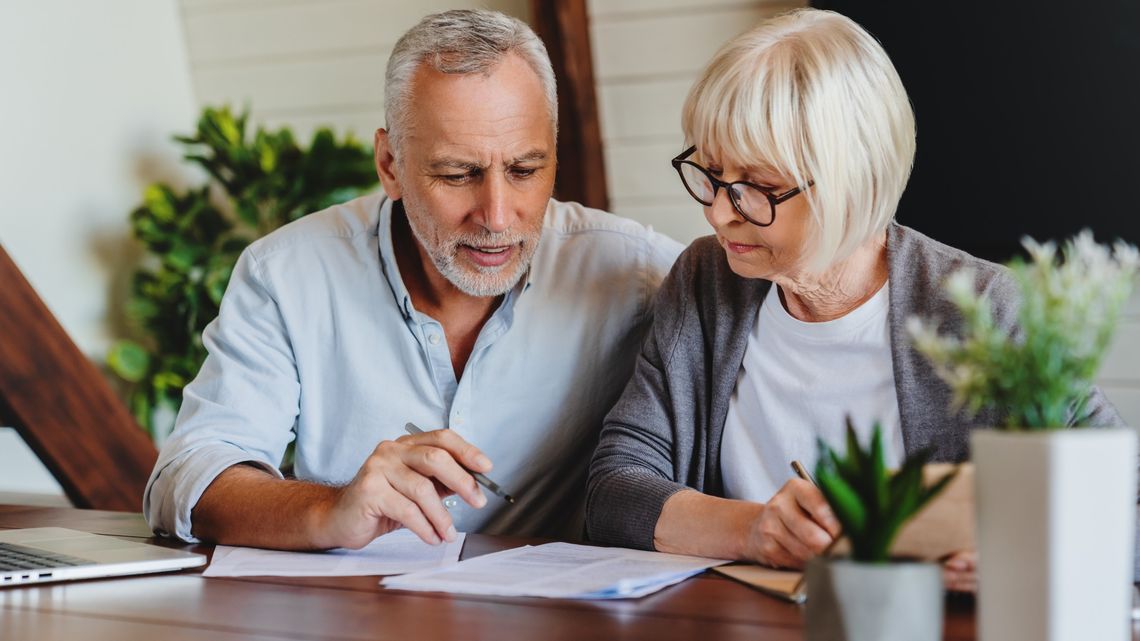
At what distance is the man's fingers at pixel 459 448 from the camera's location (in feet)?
4.69

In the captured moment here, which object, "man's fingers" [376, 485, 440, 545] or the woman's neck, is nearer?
"man's fingers" [376, 485, 440, 545]

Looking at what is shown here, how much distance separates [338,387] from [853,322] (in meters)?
0.84

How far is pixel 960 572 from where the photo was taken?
45.3 inches

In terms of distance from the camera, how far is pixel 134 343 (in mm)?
3734

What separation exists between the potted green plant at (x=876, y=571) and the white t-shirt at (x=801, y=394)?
2.33 feet

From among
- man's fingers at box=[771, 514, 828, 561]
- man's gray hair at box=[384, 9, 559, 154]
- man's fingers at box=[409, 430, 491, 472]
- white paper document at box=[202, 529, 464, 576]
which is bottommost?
white paper document at box=[202, 529, 464, 576]

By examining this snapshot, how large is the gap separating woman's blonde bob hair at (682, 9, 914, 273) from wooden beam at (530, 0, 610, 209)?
5.21 ft

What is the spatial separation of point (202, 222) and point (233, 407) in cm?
202

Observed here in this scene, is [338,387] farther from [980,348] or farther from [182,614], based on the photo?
[980,348]

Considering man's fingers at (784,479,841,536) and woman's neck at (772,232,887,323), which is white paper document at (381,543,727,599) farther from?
woman's neck at (772,232,887,323)

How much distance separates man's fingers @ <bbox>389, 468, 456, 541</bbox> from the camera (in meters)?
1.46

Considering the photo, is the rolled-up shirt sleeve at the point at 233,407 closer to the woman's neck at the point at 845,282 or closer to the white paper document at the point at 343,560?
the white paper document at the point at 343,560

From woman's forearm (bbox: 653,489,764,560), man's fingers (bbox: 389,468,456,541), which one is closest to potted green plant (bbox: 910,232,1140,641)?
woman's forearm (bbox: 653,489,764,560)

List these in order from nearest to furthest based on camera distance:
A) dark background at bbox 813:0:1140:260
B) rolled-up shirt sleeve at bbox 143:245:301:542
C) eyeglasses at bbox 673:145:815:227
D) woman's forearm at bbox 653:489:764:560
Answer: woman's forearm at bbox 653:489:764:560
eyeglasses at bbox 673:145:815:227
rolled-up shirt sleeve at bbox 143:245:301:542
dark background at bbox 813:0:1140:260
